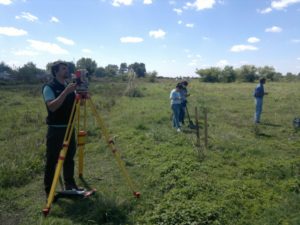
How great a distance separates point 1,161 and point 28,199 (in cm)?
256

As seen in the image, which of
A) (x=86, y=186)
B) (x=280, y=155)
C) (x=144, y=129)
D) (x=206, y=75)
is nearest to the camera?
(x=86, y=186)

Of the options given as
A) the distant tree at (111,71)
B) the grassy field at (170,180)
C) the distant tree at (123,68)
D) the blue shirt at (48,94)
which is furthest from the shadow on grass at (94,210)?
the distant tree at (111,71)

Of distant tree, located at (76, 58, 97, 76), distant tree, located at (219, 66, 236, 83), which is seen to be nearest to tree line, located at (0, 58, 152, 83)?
distant tree, located at (76, 58, 97, 76)

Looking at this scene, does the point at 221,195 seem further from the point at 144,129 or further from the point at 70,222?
the point at 144,129

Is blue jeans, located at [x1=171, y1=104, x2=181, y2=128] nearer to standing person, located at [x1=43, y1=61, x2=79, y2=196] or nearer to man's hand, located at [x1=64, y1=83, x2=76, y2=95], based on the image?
standing person, located at [x1=43, y1=61, x2=79, y2=196]

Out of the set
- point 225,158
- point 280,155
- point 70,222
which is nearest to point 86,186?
point 70,222

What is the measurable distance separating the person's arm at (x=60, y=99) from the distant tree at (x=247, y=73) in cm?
6661

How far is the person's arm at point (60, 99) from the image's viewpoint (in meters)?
5.11

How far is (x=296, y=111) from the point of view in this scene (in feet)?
59.7

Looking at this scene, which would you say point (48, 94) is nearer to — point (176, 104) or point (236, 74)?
point (176, 104)

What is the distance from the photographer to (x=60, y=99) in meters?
5.13

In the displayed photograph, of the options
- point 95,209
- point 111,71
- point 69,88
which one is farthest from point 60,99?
point 111,71

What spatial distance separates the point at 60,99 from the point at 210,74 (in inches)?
2695

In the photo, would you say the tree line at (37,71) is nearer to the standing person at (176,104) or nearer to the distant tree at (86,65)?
the distant tree at (86,65)
